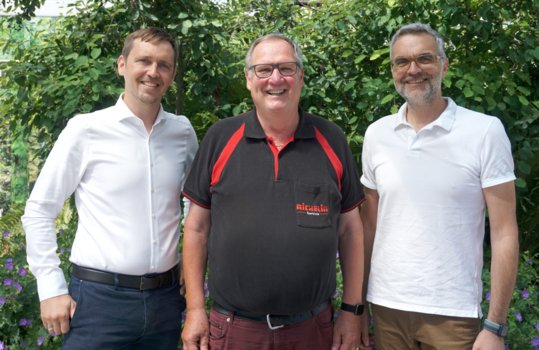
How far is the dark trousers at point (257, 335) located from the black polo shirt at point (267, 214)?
0.26ft

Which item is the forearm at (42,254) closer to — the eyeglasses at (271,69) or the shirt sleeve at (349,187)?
the eyeglasses at (271,69)

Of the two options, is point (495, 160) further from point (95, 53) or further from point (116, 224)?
point (95, 53)

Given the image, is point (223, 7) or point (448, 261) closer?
point (448, 261)

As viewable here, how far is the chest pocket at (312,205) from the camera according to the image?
259cm

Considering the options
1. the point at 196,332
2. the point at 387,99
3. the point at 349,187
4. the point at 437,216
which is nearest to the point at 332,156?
the point at 349,187

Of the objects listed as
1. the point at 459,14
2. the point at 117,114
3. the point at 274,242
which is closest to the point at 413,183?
the point at 274,242

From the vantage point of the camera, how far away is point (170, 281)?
111 inches

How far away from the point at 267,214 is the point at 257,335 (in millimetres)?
516

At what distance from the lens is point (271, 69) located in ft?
8.88

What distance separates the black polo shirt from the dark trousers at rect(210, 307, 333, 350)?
8 centimetres

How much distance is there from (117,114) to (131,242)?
571mm

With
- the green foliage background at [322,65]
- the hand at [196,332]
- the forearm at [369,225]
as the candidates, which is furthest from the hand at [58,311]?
the green foliage background at [322,65]

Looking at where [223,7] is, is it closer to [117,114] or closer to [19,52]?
[19,52]

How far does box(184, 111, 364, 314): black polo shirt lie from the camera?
255cm
